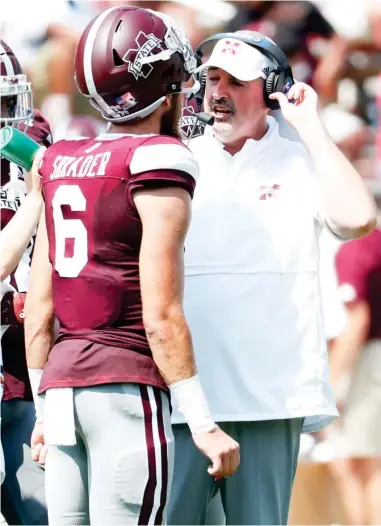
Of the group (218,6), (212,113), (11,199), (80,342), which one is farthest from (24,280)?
(218,6)

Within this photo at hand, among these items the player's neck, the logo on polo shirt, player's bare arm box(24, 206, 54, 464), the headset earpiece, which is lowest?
player's bare arm box(24, 206, 54, 464)

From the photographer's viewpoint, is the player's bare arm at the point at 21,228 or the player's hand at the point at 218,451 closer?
the player's hand at the point at 218,451

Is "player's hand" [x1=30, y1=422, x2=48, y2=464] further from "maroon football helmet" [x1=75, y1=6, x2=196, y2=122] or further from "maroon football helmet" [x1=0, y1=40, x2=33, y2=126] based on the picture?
"maroon football helmet" [x1=0, y1=40, x2=33, y2=126]

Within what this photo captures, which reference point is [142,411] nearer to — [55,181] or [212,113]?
[55,181]

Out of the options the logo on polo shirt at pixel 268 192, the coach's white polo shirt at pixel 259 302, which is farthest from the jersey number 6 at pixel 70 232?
the logo on polo shirt at pixel 268 192

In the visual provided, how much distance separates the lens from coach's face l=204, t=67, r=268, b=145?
3.24 m

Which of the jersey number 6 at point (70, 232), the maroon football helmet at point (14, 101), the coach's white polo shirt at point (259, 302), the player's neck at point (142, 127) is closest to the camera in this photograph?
the jersey number 6 at point (70, 232)

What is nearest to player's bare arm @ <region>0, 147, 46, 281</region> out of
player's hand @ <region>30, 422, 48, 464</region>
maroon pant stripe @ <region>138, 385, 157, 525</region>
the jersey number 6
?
the jersey number 6

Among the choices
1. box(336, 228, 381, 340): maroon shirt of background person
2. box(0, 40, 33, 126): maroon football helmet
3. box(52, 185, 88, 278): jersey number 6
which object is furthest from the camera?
box(336, 228, 381, 340): maroon shirt of background person

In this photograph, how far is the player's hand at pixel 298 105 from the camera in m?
3.07

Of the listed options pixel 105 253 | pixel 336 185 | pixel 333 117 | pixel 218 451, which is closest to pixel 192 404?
pixel 218 451

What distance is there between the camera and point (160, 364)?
251 centimetres

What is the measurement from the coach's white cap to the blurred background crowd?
6.66ft

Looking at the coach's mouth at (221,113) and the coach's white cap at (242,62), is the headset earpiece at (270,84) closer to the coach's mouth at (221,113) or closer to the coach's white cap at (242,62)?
the coach's white cap at (242,62)
